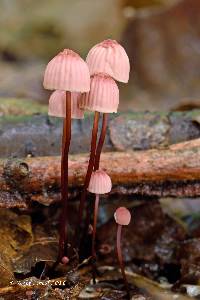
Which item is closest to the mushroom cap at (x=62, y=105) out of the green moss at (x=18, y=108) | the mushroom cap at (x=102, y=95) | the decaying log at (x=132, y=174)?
the mushroom cap at (x=102, y=95)

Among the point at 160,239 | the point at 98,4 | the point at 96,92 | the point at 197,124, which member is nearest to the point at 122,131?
the point at 197,124

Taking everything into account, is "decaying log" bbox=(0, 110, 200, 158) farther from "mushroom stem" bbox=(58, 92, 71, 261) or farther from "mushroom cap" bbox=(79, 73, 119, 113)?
"mushroom cap" bbox=(79, 73, 119, 113)

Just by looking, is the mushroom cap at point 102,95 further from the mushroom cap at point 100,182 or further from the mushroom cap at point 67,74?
the mushroom cap at point 100,182

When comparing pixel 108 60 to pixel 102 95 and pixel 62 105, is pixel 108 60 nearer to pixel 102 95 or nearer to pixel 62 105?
pixel 102 95

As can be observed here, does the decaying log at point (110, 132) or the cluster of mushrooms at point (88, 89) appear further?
the decaying log at point (110, 132)

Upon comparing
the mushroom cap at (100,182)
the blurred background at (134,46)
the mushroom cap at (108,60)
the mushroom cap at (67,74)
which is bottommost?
the mushroom cap at (100,182)

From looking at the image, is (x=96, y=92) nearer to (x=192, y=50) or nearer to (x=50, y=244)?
(x=50, y=244)

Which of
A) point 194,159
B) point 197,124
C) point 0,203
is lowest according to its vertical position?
point 0,203
